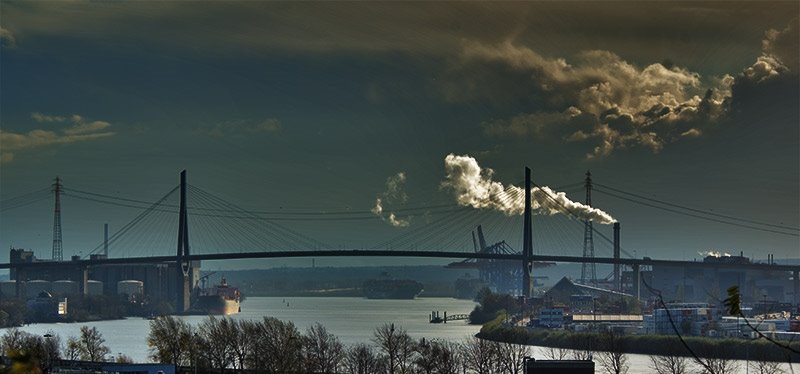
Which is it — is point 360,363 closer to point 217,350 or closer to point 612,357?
point 217,350

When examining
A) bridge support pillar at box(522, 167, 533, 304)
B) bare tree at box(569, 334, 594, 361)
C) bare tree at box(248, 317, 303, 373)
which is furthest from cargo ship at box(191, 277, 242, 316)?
bare tree at box(248, 317, 303, 373)

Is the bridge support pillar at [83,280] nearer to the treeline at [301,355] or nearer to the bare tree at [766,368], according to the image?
the treeline at [301,355]

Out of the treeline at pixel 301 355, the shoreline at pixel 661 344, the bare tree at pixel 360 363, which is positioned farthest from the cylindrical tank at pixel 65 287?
the bare tree at pixel 360 363

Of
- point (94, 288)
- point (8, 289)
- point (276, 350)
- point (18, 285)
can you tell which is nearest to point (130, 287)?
point (94, 288)

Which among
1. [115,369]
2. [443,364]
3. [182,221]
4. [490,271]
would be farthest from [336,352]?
[490,271]

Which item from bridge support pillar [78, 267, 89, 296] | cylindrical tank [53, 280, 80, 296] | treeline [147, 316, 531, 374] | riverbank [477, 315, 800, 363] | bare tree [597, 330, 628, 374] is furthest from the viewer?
cylindrical tank [53, 280, 80, 296]

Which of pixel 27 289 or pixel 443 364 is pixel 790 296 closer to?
pixel 27 289

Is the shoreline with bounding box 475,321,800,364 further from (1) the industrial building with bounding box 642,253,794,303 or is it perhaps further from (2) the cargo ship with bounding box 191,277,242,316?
(2) the cargo ship with bounding box 191,277,242,316
